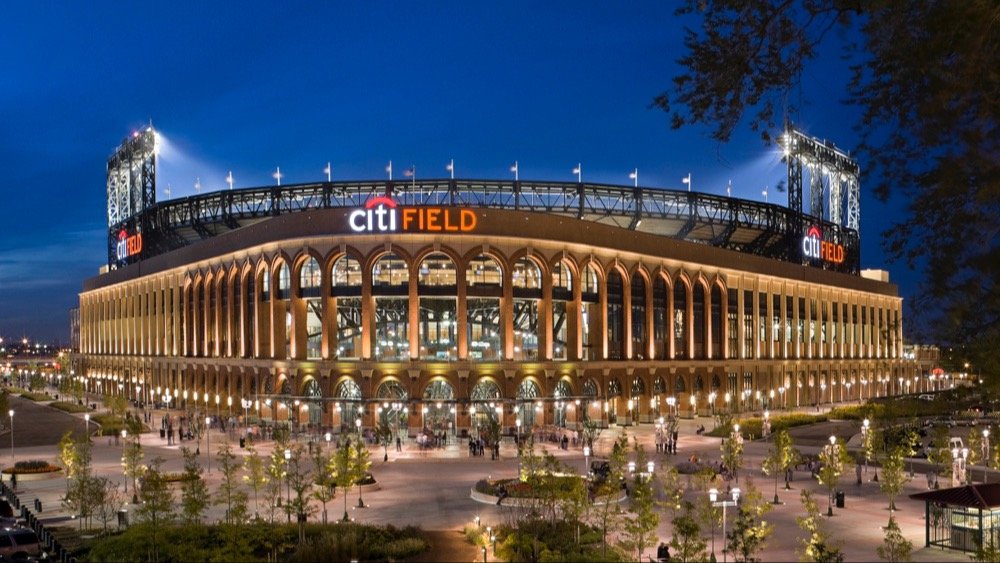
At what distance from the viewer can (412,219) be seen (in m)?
86.8

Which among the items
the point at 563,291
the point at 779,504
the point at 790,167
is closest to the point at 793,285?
the point at 790,167

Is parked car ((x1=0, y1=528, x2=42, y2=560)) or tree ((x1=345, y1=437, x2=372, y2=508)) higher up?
tree ((x1=345, y1=437, x2=372, y2=508))

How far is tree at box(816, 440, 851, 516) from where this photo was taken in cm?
4700

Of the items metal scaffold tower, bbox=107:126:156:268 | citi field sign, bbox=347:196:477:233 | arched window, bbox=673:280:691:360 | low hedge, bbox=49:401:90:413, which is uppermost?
metal scaffold tower, bbox=107:126:156:268

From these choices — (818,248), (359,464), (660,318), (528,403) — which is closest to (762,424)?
(660,318)

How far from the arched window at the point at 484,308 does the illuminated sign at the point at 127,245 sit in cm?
7835

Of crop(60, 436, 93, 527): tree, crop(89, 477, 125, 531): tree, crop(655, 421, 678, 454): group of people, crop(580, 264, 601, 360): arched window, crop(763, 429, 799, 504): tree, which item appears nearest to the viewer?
crop(89, 477, 125, 531): tree

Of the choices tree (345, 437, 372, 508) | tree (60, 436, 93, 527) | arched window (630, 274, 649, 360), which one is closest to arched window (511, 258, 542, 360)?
arched window (630, 274, 649, 360)

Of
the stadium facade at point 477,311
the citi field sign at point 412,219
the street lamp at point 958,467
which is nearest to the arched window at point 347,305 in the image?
the stadium facade at point 477,311

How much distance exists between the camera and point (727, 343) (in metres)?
116

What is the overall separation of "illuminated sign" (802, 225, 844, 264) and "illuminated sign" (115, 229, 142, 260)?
99307 mm

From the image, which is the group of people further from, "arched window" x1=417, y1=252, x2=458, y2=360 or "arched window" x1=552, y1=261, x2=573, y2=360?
"arched window" x1=417, y1=252, x2=458, y2=360

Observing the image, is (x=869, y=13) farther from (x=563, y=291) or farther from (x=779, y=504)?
(x=563, y=291)

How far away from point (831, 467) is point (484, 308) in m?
47.8
